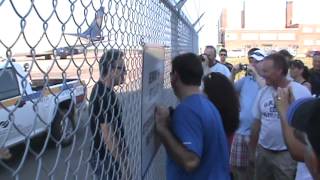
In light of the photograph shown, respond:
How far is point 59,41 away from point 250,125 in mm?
4874

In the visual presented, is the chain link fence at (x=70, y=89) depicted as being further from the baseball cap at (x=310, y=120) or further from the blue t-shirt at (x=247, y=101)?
the blue t-shirt at (x=247, y=101)

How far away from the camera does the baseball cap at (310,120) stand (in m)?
1.87

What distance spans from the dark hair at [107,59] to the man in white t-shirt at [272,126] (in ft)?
9.96

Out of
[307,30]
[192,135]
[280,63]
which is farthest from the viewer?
[307,30]

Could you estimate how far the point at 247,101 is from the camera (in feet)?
20.7

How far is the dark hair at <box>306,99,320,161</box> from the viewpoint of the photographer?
6.11 ft

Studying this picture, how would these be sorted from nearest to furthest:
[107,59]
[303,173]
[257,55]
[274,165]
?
[107,59] < [303,173] < [274,165] < [257,55]

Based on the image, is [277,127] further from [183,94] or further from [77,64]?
[77,64]

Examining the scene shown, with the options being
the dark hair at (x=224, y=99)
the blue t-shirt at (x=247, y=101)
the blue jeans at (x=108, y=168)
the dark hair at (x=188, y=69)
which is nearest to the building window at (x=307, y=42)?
the blue t-shirt at (x=247, y=101)

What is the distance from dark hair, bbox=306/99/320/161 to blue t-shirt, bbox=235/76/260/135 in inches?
160

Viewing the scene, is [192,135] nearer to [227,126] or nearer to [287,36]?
[227,126]

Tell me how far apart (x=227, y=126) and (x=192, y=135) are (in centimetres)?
106

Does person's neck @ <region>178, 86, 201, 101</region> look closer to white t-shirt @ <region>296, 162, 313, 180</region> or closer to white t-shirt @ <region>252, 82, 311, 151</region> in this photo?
white t-shirt @ <region>296, 162, 313, 180</region>

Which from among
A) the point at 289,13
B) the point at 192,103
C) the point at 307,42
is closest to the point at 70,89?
the point at 192,103
